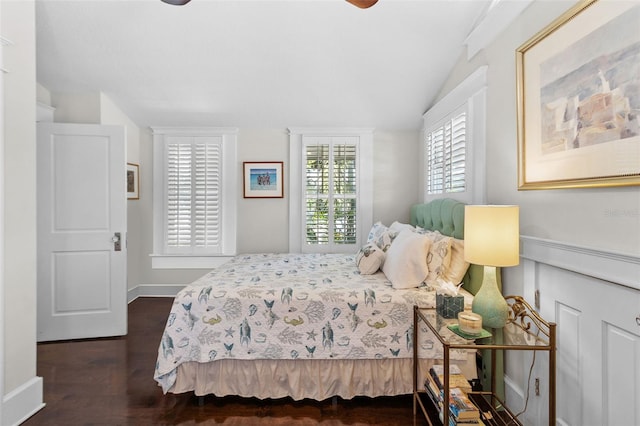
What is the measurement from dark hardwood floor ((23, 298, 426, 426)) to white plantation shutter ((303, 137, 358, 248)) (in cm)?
203

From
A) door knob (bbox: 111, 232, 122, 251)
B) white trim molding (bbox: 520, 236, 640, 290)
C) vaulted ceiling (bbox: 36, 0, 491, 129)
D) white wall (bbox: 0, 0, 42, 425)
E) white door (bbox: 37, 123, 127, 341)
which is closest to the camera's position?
white trim molding (bbox: 520, 236, 640, 290)

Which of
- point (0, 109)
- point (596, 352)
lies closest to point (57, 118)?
point (0, 109)

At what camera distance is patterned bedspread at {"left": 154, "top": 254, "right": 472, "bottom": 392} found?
6.33 ft

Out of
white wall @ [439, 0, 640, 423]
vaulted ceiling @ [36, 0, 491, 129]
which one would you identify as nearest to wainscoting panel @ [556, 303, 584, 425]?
white wall @ [439, 0, 640, 423]

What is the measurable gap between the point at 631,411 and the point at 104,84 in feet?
14.5

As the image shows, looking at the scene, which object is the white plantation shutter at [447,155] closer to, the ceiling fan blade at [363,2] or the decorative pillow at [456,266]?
the decorative pillow at [456,266]

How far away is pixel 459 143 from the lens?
260cm

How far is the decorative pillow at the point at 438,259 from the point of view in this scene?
209 centimetres

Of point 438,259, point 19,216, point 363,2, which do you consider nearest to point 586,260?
point 438,259

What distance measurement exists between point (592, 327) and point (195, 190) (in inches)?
150

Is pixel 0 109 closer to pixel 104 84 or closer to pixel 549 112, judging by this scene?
pixel 104 84

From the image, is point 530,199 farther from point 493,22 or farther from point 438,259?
point 493,22

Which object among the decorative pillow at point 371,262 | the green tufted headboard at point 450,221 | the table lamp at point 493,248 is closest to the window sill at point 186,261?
the decorative pillow at point 371,262

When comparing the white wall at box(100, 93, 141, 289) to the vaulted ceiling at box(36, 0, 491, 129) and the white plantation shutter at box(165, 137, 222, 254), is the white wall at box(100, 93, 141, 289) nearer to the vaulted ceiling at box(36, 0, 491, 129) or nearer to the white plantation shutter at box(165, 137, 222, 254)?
the vaulted ceiling at box(36, 0, 491, 129)
